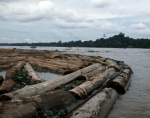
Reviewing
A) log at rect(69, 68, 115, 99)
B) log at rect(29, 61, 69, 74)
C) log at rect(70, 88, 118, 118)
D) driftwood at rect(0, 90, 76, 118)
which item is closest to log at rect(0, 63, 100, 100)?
driftwood at rect(0, 90, 76, 118)

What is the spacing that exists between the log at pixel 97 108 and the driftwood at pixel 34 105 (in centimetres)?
73

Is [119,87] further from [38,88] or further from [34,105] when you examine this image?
[34,105]

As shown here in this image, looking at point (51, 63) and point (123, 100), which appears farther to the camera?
point (51, 63)

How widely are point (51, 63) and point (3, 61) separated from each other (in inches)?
157

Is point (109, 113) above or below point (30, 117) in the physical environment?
below

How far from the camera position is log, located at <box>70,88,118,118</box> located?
200 inches

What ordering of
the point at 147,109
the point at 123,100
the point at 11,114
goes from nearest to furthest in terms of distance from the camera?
the point at 11,114 → the point at 147,109 → the point at 123,100

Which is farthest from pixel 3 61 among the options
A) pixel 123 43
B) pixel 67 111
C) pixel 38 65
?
pixel 123 43

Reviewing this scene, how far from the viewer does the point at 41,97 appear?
556 centimetres

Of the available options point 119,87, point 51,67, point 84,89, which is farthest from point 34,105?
point 51,67

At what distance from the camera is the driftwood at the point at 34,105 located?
444 centimetres

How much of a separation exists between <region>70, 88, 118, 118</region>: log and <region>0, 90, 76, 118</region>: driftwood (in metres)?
0.73

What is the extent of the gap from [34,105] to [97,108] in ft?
5.61

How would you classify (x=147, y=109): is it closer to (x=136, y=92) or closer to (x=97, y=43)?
(x=136, y=92)
